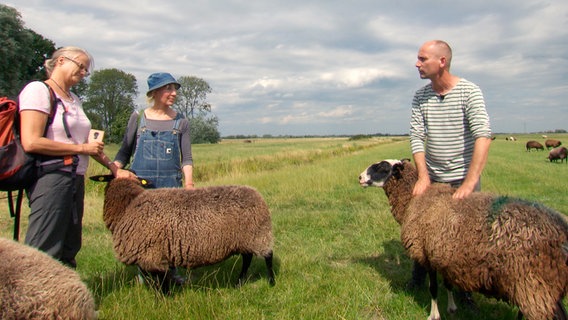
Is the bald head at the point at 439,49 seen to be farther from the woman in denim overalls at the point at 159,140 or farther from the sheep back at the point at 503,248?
the woman in denim overalls at the point at 159,140

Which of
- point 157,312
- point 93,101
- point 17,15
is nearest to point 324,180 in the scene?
point 157,312

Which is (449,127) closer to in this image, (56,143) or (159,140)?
(159,140)

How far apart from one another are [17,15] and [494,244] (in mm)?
30448

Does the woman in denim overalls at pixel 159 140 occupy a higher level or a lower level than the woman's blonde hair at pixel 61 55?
lower

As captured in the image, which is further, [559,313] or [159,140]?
[159,140]

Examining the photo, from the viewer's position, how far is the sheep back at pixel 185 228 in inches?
179

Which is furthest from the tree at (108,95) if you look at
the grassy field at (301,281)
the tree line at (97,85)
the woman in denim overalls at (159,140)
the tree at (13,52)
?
the woman in denim overalls at (159,140)

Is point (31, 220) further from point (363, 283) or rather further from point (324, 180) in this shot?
point (324, 180)

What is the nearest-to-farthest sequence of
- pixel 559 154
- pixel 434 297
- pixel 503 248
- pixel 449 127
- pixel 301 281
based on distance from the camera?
pixel 503 248 → pixel 434 297 → pixel 449 127 → pixel 301 281 → pixel 559 154

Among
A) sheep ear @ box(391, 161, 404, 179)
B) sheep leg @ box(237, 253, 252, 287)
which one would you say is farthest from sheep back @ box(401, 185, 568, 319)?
sheep leg @ box(237, 253, 252, 287)

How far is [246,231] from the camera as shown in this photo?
194 inches

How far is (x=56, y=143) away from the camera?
362 cm

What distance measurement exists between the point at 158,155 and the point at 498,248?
399cm

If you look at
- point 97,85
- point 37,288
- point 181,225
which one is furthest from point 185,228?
point 97,85
